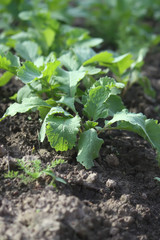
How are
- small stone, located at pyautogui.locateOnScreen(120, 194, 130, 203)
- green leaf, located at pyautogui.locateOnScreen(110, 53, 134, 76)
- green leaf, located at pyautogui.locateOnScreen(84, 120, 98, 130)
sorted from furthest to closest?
green leaf, located at pyautogui.locateOnScreen(110, 53, 134, 76), green leaf, located at pyautogui.locateOnScreen(84, 120, 98, 130), small stone, located at pyautogui.locateOnScreen(120, 194, 130, 203)

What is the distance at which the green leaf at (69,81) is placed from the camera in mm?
2658

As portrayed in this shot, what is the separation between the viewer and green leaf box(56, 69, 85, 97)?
105 inches

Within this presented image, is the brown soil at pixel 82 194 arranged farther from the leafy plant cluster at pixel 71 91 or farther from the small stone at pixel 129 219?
the leafy plant cluster at pixel 71 91

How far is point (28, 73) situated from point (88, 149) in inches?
30.3

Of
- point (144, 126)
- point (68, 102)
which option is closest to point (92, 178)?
point (144, 126)

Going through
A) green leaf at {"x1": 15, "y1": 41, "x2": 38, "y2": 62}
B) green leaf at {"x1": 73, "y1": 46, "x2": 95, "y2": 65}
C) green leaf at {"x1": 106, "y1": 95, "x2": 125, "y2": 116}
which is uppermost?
green leaf at {"x1": 73, "y1": 46, "x2": 95, "y2": 65}

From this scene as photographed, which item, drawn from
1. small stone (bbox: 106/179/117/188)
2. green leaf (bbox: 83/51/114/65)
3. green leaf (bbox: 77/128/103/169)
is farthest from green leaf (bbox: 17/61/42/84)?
small stone (bbox: 106/179/117/188)

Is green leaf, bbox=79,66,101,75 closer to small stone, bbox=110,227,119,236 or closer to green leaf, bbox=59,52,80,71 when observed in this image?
green leaf, bbox=59,52,80,71

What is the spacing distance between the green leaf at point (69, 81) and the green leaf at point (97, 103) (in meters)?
0.20

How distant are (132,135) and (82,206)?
109cm

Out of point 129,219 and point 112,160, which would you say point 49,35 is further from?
point 129,219

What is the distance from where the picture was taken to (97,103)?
2502mm

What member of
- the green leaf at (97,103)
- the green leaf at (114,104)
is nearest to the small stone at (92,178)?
the green leaf at (97,103)

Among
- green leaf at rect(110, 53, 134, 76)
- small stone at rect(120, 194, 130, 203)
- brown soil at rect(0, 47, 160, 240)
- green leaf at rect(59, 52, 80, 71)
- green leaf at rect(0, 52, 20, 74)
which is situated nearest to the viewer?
brown soil at rect(0, 47, 160, 240)
